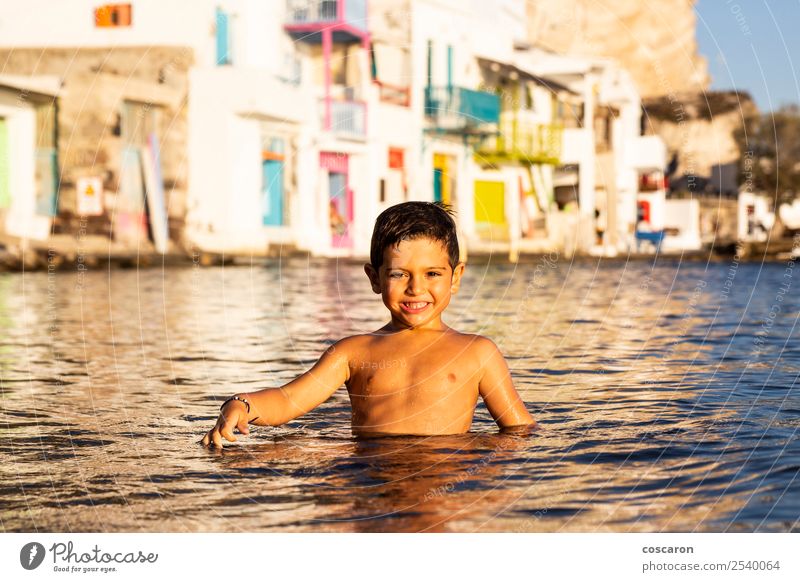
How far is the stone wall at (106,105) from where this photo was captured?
2780cm

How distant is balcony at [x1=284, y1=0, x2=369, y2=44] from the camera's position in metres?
32.3

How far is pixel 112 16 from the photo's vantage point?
30.1m

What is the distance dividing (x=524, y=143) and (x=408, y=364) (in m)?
39.1

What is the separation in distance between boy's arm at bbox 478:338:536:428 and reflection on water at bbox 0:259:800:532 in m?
0.13

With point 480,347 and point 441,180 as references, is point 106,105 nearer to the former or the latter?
point 441,180

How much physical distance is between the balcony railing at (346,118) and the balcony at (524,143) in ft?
22.7

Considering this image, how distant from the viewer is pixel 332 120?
33.1 metres

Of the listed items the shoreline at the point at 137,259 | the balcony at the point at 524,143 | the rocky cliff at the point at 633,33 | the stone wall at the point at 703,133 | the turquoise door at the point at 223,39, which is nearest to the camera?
the shoreline at the point at 137,259

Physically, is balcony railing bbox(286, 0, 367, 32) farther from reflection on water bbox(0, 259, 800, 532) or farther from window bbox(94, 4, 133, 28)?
reflection on water bbox(0, 259, 800, 532)

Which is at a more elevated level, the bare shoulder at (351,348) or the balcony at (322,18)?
the balcony at (322,18)

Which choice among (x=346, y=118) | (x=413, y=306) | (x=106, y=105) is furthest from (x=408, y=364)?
(x=346, y=118)

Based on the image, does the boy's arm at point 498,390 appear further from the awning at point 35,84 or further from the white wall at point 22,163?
the awning at point 35,84

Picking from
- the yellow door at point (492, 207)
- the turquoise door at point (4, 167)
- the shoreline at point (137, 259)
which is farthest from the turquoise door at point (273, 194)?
the yellow door at point (492, 207)
